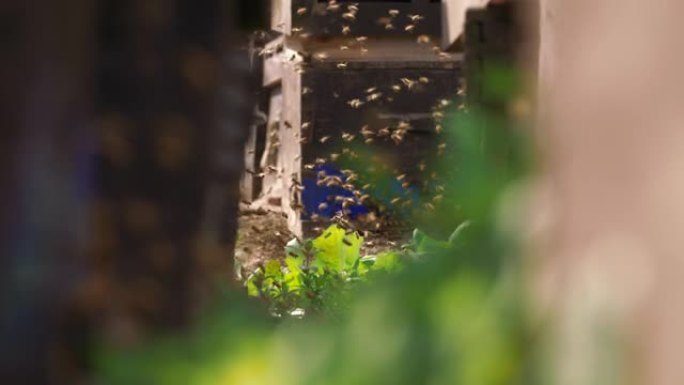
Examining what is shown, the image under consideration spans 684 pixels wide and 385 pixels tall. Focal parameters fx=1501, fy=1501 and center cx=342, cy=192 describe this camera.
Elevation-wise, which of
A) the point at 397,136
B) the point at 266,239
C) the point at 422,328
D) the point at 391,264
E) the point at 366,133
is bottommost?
the point at 266,239

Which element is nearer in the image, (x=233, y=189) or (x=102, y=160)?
(x=102, y=160)

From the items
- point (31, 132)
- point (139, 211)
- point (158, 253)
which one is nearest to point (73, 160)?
point (31, 132)

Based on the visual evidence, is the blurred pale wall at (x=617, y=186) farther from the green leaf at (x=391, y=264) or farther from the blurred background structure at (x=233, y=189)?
the green leaf at (x=391, y=264)

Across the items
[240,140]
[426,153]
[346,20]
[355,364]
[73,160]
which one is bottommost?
[426,153]

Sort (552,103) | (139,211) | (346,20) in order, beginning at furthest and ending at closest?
(346,20) → (139,211) → (552,103)

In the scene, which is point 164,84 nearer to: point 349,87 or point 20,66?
point 20,66

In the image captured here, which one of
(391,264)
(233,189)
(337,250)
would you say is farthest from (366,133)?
(391,264)

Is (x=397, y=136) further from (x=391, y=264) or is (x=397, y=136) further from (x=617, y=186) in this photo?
(x=617, y=186)

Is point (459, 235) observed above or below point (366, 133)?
above
